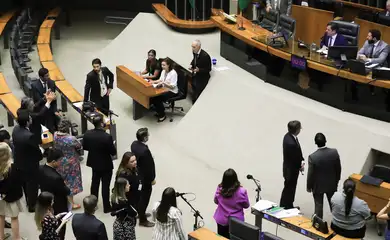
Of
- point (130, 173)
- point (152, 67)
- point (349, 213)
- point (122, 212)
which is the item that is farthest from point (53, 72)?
point (349, 213)

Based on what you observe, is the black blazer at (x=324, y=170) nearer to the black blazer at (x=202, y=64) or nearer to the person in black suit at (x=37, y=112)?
the person in black suit at (x=37, y=112)

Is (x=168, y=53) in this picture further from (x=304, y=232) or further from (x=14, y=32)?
(x=304, y=232)

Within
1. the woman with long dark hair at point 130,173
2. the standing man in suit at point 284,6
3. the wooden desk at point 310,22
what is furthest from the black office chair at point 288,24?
the woman with long dark hair at point 130,173

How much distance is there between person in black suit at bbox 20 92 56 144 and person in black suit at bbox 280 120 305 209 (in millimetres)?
3226

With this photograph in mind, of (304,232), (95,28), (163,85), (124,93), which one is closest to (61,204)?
(304,232)

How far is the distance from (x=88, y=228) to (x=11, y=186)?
1.55 meters

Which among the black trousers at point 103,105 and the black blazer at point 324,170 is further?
the black trousers at point 103,105

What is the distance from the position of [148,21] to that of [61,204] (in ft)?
24.8

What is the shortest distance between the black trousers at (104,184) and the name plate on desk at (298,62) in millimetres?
3263

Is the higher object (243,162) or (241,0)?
(241,0)

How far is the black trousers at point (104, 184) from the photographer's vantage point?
25.6 feet

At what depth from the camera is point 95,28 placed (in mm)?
16234

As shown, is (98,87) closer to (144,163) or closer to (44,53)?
(144,163)

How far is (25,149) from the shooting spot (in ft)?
24.6
